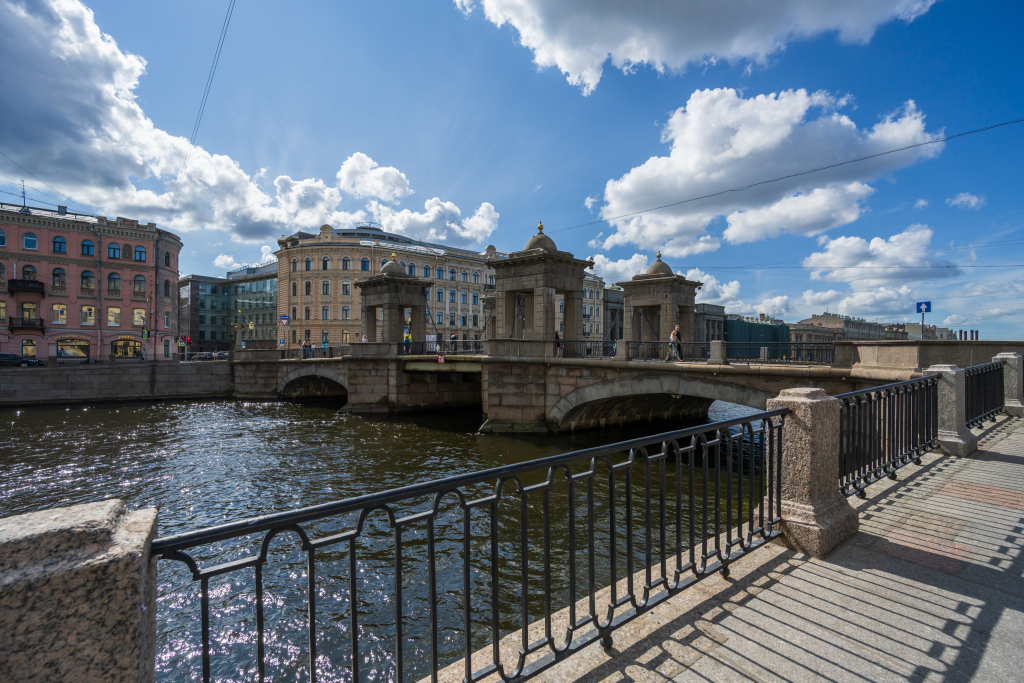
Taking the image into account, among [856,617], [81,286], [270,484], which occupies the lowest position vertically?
[270,484]

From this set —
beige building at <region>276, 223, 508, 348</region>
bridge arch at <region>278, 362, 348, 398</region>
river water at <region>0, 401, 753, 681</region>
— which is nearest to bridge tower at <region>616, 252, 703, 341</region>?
river water at <region>0, 401, 753, 681</region>

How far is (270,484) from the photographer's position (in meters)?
12.5

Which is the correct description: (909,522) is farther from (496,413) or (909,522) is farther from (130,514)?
(496,413)

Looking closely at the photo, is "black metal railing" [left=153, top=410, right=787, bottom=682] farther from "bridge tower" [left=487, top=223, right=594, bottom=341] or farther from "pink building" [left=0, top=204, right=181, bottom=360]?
"pink building" [left=0, top=204, right=181, bottom=360]

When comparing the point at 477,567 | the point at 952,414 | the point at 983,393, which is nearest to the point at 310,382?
the point at 477,567

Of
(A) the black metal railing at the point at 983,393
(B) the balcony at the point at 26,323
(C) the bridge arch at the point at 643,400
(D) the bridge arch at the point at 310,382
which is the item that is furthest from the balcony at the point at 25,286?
(A) the black metal railing at the point at 983,393

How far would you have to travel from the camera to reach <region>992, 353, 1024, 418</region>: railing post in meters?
9.76

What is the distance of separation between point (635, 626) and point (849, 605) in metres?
1.47

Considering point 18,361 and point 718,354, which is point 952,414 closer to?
point 718,354

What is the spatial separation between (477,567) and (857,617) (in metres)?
5.72

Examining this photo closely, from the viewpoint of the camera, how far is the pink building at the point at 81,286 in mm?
36094

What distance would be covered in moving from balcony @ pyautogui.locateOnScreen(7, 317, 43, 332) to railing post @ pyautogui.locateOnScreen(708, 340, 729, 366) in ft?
161

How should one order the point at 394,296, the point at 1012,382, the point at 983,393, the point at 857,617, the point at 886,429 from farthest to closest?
the point at 394,296
the point at 1012,382
the point at 983,393
the point at 886,429
the point at 857,617

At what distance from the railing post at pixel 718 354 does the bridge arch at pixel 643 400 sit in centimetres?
50
